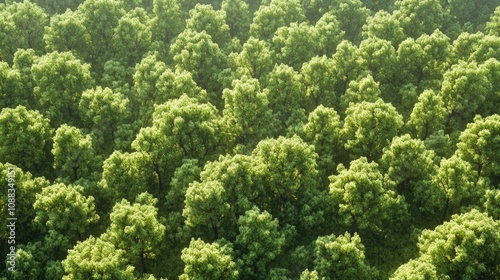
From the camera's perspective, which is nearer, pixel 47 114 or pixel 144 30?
pixel 47 114

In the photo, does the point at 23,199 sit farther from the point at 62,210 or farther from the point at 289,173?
the point at 289,173

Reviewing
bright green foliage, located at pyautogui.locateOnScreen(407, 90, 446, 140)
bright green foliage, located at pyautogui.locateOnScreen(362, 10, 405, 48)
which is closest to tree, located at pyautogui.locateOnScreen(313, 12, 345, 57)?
bright green foliage, located at pyautogui.locateOnScreen(362, 10, 405, 48)

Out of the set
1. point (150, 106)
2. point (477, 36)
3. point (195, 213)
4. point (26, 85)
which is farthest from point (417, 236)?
point (26, 85)

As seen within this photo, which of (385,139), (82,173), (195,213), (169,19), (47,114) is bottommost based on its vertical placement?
(195,213)

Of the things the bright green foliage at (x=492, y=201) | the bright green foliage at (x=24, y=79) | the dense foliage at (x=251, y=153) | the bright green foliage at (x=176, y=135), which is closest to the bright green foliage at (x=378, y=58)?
the dense foliage at (x=251, y=153)

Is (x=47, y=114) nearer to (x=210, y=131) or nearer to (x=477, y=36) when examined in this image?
(x=210, y=131)

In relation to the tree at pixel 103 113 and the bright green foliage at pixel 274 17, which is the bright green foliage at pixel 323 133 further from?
the bright green foliage at pixel 274 17
